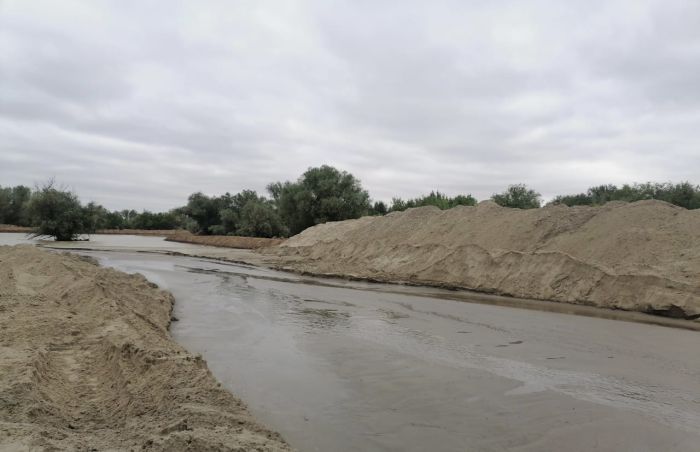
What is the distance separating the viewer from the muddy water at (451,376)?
561cm

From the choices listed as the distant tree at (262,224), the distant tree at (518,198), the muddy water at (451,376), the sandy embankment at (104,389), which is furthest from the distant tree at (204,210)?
the sandy embankment at (104,389)

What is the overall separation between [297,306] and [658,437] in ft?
36.1

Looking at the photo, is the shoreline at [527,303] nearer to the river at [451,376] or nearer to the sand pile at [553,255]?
the sand pile at [553,255]

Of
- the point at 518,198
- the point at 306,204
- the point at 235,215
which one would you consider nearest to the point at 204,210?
the point at 235,215

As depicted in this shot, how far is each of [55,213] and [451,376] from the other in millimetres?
59113

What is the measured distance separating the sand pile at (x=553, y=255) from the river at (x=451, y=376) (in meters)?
3.37

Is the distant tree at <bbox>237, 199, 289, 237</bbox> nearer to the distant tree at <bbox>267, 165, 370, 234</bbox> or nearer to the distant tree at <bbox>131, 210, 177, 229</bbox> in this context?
the distant tree at <bbox>267, 165, 370, 234</bbox>

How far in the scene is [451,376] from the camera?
7.88 metres

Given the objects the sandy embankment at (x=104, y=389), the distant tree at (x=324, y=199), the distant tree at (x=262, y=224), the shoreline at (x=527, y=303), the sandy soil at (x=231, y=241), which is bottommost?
the sandy embankment at (x=104, y=389)

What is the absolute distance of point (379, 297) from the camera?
18203 mm

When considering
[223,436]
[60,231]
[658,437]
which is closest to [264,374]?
[223,436]

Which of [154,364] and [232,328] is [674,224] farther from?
[154,364]

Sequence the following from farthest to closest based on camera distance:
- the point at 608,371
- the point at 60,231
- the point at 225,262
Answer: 1. the point at 60,231
2. the point at 225,262
3. the point at 608,371

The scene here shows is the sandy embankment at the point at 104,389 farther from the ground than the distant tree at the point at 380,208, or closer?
closer
